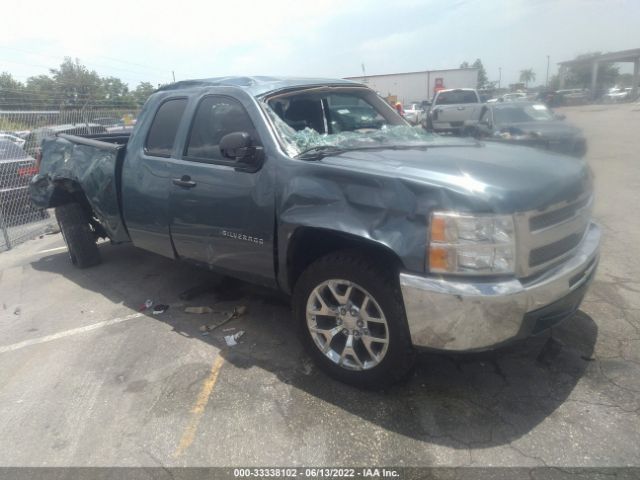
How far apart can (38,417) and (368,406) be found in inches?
82.0

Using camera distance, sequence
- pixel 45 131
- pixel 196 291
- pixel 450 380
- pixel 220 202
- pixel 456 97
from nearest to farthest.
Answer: pixel 450 380, pixel 220 202, pixel 196 291, pixel 45 131, pixel 456 97

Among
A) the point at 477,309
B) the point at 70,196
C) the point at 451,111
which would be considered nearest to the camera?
the point at 477,309

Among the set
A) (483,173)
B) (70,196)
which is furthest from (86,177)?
(483,173)

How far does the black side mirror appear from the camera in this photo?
121 inches

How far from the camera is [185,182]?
3711mm

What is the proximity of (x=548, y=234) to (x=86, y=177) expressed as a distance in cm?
437

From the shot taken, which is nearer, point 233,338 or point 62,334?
Answer: point 233,338

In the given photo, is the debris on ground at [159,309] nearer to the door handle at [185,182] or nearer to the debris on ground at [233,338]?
the debris on ground at [233,338]

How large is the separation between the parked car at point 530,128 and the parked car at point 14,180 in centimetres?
811

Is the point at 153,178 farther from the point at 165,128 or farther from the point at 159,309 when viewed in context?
the point at 159,309

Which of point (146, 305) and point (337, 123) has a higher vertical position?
point (337, 123)

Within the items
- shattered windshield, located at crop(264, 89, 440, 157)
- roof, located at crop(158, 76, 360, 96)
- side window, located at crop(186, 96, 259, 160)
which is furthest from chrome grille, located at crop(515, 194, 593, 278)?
roof, located at crop(158, 76, 360, 96)

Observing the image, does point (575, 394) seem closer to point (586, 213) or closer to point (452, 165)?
point (586, 213)

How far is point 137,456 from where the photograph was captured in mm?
2564
